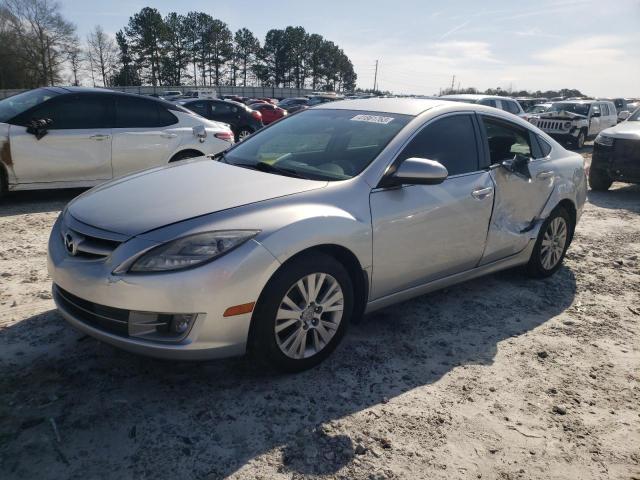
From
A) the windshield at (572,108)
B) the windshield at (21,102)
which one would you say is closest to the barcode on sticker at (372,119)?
the windshield at (21,102)

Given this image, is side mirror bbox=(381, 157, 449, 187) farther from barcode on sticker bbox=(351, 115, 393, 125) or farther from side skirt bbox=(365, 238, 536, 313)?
side skirt bbox=(365, 238, 536, 313)

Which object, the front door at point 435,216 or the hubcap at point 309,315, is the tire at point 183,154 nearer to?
the front door at point 435,216

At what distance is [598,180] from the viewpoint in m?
9.84

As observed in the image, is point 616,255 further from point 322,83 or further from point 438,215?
point 322,83

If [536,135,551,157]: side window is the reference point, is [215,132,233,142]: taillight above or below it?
below

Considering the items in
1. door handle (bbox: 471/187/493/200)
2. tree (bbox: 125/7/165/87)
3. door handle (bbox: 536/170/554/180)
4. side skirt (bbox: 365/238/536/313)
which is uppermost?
tree (bbox: 125/7/165/87)

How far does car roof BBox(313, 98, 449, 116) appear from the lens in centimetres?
382

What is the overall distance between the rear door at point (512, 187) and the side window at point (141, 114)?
4922 mm

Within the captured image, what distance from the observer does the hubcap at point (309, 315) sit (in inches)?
113

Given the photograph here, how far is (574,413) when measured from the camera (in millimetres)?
2877

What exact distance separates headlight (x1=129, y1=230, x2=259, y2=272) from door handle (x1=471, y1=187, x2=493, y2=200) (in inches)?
78.3

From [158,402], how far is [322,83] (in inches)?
3789

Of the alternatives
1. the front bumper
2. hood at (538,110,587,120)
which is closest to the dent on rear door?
the front bumper

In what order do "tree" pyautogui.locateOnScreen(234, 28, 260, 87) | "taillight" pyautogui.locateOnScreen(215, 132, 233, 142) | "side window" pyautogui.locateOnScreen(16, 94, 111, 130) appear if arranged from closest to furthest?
1. "side window" pyautogui.locateOnScreen(16, 94, 111, 130)
2. "taillight" pyautogui.locateOnScreen(215, 132, 233, 142)
3. "tree" pyautogui.locateOnScreen(234, 28, 260, 87)
